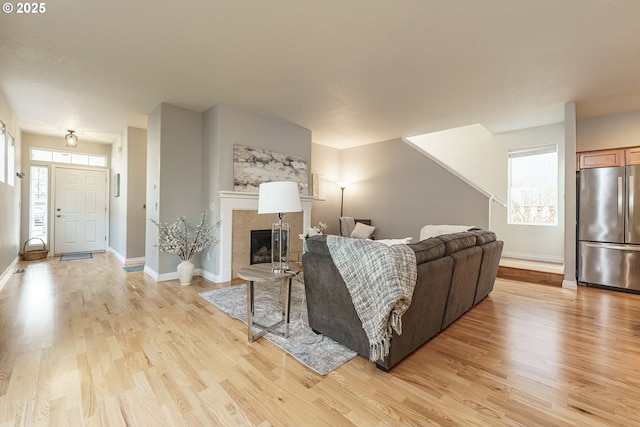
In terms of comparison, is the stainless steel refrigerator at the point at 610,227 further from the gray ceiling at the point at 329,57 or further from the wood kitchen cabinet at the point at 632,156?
the gray ceiling at the point at 329,57

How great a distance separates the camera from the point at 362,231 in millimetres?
5867

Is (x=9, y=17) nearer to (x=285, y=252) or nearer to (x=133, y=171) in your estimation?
(x=285, y=252)

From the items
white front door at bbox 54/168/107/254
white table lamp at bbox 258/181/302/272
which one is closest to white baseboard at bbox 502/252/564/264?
white table lamp at bbox 258/181/302/272

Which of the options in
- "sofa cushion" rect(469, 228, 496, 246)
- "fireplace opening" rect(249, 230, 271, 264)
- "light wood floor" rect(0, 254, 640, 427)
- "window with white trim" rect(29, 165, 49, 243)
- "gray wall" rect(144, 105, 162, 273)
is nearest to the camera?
"light wood floor" rect(0, 254, 640, 427)

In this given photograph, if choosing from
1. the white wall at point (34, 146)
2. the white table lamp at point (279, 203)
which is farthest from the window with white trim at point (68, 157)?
the white table lamp at point (279, 203)

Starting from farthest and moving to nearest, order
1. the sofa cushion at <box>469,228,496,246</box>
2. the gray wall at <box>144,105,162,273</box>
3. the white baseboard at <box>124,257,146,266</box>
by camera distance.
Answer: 1. the white baseboard at <box>124,257,146,266</box>
2. the gray wall at <box>144,105,162,273</box>
3. the sofa cushion at <box>469,228,496,246</box>

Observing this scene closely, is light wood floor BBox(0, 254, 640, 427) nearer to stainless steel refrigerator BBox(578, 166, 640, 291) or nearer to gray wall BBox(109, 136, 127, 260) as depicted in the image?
stainless steel refrigerator BBox(578, 166, 640, 291)

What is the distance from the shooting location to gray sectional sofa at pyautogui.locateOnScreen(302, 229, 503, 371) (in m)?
1.95

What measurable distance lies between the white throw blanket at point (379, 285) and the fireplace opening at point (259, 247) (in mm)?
2752

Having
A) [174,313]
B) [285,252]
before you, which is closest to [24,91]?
[174,313]

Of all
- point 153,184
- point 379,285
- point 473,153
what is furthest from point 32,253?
point 473,153

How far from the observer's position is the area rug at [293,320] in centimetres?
199

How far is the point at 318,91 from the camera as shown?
3.53 meters

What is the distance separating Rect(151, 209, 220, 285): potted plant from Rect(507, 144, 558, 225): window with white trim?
5.52 m
